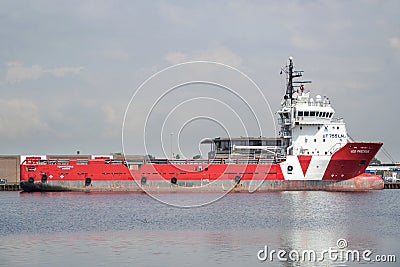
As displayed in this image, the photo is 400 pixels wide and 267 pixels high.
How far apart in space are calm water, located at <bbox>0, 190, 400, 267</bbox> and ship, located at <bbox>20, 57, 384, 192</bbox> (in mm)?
7518

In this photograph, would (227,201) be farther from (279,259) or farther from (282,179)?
(279,259)

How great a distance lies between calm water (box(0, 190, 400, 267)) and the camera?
2283 cm

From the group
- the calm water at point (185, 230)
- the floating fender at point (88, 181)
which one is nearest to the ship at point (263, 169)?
the floating fender at point (88, 181)

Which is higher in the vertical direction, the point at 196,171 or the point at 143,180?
the point at 196,171

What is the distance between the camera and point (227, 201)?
46.7 metres

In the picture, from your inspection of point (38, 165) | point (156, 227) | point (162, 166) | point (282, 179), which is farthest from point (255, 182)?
point (156, 227)

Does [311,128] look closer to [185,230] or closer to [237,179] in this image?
[237,179]

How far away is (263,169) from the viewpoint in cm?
5447

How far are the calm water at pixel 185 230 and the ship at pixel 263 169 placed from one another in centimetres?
752

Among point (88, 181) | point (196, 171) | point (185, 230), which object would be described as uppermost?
point (196, 171)

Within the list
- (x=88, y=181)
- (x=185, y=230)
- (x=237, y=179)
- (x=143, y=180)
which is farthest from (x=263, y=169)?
(x=185, y=230)

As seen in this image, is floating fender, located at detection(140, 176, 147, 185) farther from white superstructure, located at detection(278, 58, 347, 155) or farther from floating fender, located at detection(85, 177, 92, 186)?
white superstructure, located at detection(278, 58, 347, 155)

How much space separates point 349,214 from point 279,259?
15.3m

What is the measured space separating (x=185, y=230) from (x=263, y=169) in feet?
84.5
